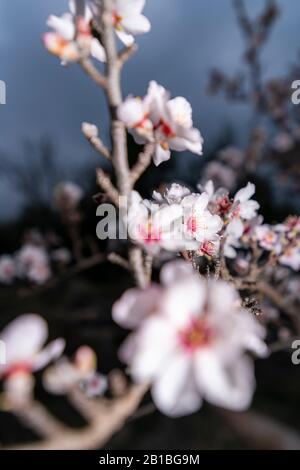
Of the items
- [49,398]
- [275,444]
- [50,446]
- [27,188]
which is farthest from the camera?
[27,188]

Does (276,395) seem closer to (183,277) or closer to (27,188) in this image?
(183,277)

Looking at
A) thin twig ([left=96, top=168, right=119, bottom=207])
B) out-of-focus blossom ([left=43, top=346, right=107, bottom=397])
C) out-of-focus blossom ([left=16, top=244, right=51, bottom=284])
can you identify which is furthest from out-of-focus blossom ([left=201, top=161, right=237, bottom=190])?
out-of-focus blossom ([left=43, top=346, right=107, bottom=397])

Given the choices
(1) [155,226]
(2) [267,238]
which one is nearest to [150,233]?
(1) [155,226]

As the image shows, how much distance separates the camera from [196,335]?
0.45 metres

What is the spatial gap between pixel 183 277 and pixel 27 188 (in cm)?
914

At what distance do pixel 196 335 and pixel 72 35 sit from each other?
0.45 metres

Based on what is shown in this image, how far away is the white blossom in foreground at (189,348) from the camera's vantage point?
1.34 feet

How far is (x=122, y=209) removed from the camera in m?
0.60

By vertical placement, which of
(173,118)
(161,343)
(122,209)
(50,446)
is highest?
(173,118)

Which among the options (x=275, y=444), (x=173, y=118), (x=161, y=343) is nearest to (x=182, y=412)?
(x=161, y=343)

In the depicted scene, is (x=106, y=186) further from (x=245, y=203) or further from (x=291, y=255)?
(x=291, y=255)

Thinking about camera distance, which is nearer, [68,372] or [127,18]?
[68,372]

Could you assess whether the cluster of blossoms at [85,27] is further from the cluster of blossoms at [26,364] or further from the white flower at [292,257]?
the white flower at [292,257]

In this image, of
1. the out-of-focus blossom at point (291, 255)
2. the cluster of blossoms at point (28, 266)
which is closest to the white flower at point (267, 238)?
the out-of-focus blossom at point (291, 255)
